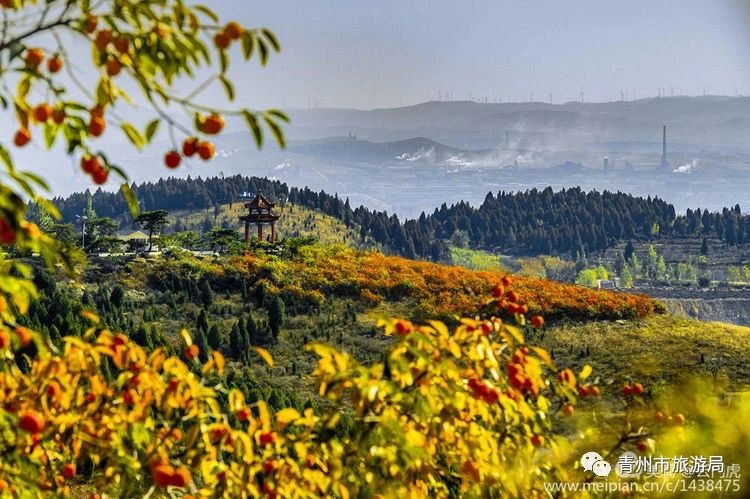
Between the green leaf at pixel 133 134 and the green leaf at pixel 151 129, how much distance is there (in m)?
0.03

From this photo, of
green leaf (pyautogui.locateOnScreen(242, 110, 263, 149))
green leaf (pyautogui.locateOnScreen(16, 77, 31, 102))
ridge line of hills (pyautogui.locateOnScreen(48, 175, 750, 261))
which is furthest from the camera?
ridge line of hills (pyautogui.locateOnScreen(48, 175, 750, 261))

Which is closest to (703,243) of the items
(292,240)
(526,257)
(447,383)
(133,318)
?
(526,257)

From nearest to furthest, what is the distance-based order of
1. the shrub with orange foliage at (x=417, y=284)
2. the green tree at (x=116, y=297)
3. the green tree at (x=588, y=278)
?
the shrub with orange foliage at (x=417, y=284), the green tree at (x=116, y=297), the green tree at (x=588, y=278)

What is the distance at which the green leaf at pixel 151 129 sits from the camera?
2783 mm

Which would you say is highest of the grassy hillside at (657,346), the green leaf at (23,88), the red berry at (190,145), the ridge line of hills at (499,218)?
the green leaf at (23,88)

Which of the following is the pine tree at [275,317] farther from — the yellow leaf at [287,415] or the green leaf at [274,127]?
the green leaf at [274,127]

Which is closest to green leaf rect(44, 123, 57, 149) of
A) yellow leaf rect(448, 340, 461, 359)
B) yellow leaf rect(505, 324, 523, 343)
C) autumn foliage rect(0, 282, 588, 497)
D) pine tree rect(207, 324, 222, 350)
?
autumn foliage rect(0, 282, 588, 497)

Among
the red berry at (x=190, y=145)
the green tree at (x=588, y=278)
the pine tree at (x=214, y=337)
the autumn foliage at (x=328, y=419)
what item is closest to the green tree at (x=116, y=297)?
the pine tree at (x=214, y=337)

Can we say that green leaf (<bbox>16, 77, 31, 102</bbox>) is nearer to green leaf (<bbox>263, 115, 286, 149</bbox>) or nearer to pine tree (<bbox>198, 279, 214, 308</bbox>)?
green leaf (<bbox>263, 115, 286, 149</bbox>)

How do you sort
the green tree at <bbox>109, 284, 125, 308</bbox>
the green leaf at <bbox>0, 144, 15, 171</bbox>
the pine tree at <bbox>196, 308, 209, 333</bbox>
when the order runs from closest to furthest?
1. the green leaf at <bbox>0, 144, 15, 171</bbox>
2. the pine tree at <bbox>196, 308, 209, 333</bbox>
3. the green tree at <bbox>109, 284, 125, 308</bbox>

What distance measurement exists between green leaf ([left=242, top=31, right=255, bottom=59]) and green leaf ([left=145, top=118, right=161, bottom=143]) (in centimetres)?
32

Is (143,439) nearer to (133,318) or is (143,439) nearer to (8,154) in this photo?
(8,154)

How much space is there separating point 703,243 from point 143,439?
122392mm

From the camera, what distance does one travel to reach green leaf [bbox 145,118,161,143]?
2.78 metres
